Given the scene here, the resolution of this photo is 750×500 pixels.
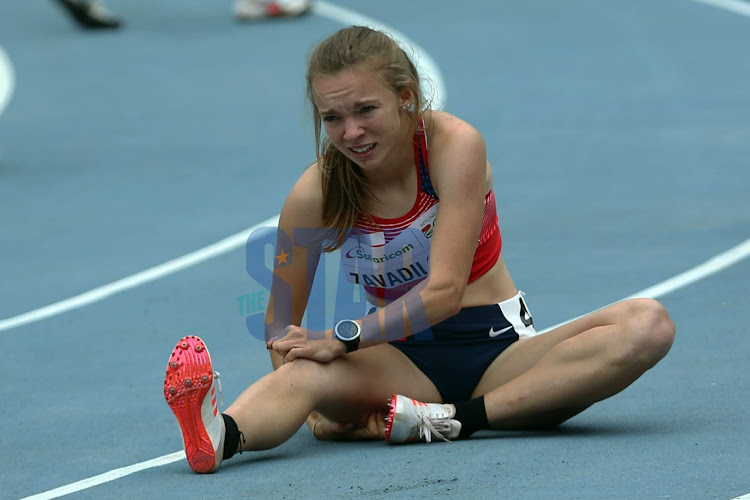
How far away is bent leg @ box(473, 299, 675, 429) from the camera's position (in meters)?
4.31

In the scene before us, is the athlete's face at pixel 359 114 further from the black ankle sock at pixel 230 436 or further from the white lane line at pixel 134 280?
the white lane line at pixel 134 280

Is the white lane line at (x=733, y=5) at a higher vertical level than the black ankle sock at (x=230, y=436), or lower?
higher

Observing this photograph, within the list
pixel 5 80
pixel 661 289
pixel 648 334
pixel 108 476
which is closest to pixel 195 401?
pixel 108 476

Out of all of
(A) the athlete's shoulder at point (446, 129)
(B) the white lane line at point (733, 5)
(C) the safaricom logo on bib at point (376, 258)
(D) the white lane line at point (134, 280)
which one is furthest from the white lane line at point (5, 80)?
(A) the athlete's shoulder at point (446, 129)

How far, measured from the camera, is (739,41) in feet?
45.3

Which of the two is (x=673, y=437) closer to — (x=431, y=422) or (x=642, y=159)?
(x=431, y=422)

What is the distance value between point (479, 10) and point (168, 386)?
12410 mm

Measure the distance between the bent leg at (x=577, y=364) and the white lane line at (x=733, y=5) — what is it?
11398 millimetres

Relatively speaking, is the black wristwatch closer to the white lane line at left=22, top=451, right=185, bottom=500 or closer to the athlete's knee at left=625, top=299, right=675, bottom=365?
the white lane line at left=22, top=451, right=185, bottom=500

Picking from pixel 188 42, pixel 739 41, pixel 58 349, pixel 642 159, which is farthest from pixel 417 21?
pixel 58 349

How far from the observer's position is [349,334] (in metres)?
4.38

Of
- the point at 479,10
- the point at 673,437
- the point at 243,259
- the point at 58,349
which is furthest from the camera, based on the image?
the point at 479,10

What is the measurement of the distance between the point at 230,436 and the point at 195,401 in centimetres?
22

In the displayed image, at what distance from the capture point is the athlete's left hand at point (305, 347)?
4402 mm
